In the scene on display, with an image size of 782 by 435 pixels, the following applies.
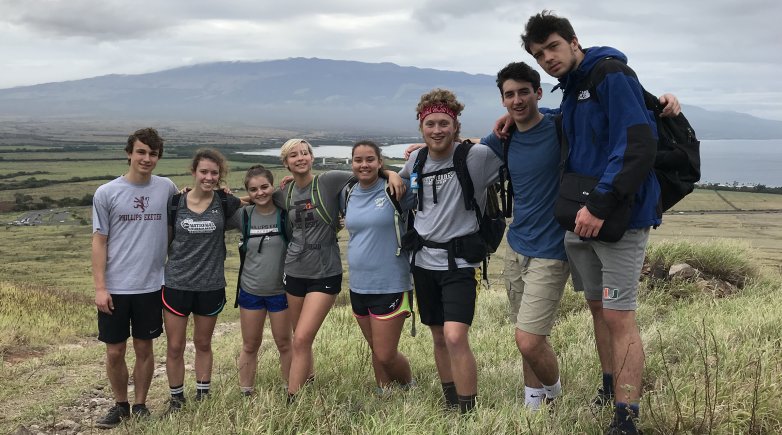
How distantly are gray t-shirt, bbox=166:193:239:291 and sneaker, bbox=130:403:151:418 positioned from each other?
107 cm

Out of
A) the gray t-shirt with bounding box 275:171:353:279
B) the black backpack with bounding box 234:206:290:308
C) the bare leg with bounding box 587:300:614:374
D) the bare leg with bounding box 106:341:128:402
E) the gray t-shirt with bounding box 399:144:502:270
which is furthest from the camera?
the black backpack with bounding box 234:206:290:308

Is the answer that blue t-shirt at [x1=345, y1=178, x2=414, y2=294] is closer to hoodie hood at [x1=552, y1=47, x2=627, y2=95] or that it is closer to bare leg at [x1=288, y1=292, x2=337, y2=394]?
bare leg at [x1=288, y1=292, x2=337, y2=394]

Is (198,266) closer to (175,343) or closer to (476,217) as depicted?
(175,343)

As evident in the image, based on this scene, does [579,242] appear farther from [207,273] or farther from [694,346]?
[207,273]

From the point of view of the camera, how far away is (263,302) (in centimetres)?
509

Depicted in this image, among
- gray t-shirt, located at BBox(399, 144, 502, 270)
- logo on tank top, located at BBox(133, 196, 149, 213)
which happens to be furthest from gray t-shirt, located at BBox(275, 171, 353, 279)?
logo on tank top, located at BBox(133, 196, 149, 213)

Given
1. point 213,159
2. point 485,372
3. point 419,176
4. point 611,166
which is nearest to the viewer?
point 611,166

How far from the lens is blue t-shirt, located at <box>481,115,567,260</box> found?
399 cm

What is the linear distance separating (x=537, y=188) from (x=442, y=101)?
97 centimetres

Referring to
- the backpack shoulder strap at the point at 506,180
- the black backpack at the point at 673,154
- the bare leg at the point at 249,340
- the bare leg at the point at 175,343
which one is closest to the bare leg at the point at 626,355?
the black backpack at the point at 673,154

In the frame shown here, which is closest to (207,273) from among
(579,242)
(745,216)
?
(579,242)

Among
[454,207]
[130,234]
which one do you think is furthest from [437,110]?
[130,234]

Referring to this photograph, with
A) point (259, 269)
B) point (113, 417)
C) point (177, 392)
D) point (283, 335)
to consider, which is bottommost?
point (113, 417)

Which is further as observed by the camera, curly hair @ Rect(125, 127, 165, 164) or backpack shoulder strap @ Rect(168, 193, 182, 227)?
backpack shoulder strap @ Rect(168, 193, 182, 227)
